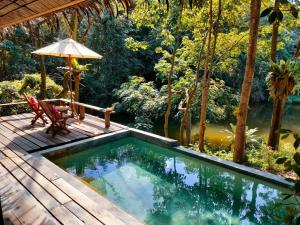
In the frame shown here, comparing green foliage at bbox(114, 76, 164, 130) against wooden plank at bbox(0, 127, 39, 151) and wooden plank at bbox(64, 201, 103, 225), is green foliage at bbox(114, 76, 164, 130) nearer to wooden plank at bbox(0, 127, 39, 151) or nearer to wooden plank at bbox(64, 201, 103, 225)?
wooden plank at bbox(0, 127, 39, 151)

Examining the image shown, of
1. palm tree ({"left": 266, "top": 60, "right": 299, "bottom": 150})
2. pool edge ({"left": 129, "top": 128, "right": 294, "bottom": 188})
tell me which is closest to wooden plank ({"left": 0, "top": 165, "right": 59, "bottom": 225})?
pool edge ({"left": 129, "top": 128, "right": 294, "bottom": 188})

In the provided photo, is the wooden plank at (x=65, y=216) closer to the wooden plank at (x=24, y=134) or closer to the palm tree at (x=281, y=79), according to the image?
the wooden plank at (x=24, y=134)

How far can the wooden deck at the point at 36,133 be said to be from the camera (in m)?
6.07

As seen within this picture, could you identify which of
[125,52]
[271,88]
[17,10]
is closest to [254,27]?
[271,88]

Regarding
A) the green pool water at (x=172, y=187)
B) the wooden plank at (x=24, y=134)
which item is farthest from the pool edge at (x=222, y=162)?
the wooden plank at (x=24, y=134)

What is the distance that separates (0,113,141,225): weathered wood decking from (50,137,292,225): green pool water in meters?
0.76

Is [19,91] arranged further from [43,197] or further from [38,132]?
[43,197]

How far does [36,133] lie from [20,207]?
376 cm

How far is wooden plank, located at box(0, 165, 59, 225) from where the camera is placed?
3155 millimetres

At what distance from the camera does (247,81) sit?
6492 mm

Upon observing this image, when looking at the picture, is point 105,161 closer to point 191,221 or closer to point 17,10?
point 191,221

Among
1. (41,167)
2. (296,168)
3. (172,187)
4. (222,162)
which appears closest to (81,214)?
(41,167)

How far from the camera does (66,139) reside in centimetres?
659

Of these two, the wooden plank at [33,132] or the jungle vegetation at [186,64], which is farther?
the jungle vegetation at [186,64]
